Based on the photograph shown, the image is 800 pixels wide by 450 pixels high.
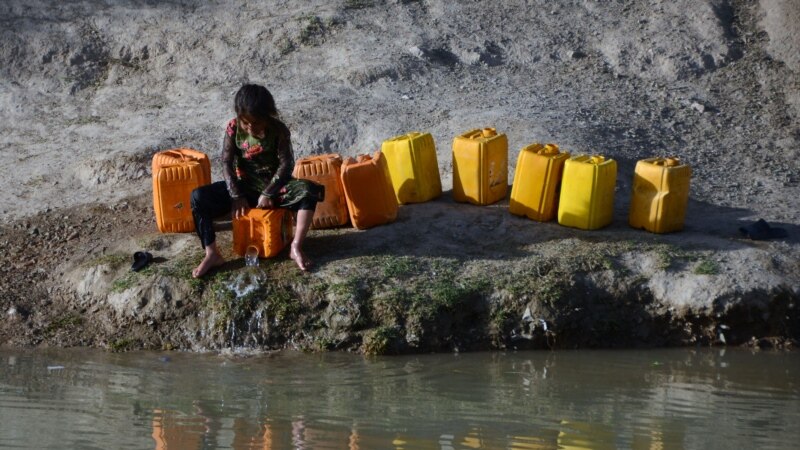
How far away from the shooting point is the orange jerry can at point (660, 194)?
26.1ft

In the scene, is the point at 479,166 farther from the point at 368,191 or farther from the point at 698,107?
the point at 698,107

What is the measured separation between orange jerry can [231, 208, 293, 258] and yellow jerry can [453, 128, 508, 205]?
1.41 m

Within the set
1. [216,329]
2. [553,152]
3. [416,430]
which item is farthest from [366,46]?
[416,430]

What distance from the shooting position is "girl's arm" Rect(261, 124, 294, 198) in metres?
7.65

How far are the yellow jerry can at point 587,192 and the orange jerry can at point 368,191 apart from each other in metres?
1.17

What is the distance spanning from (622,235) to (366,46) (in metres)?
4.00

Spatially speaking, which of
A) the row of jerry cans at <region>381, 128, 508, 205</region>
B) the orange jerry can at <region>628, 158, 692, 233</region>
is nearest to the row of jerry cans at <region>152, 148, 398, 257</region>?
the row of jerry cans at <region>381, 128, 508, 205</region>

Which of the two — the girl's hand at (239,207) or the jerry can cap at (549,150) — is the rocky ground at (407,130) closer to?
the girl's hand at (239,207)

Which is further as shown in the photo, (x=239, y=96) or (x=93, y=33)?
(x=93, y=33)

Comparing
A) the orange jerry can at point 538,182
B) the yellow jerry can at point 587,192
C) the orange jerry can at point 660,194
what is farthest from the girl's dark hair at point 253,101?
the orange jerry can at point 660,194

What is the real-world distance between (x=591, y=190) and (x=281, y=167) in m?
2.06

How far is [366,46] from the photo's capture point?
11164 millimetres

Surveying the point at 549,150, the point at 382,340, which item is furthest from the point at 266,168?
the point at 549,150

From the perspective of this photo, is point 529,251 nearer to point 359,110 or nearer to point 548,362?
point 548,362
